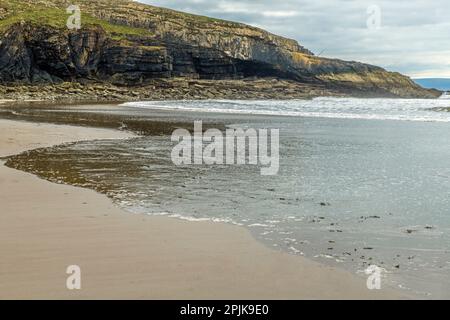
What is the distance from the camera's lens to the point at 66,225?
675cm

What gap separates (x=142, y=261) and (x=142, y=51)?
86346 millimetres

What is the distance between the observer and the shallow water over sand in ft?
18.9

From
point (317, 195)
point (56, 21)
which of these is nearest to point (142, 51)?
point (56, 21)

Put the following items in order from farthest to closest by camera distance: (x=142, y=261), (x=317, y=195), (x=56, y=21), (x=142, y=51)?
(x=142, y=51)
(x=56, y=21)
(x=317, y=195)
(x=142, y=261)

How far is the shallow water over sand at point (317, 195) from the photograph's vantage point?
5.77 meters

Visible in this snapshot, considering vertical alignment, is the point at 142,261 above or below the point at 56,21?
below

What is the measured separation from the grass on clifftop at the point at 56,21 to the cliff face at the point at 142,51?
167 millimetres

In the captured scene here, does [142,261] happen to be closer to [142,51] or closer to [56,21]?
[142,51]

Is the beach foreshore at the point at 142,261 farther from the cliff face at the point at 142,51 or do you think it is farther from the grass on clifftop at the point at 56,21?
the grass on clifftop at the point at 56,21

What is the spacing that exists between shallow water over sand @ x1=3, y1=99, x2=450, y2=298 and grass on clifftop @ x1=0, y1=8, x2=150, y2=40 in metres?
75.6

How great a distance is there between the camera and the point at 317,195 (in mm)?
8750

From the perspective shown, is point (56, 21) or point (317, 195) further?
point (56, 21)

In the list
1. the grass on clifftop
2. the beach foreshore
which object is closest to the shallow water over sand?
the beach foreshore
